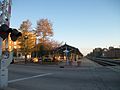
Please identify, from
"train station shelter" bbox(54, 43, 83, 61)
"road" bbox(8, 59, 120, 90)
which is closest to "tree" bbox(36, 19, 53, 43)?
"train station shelter" bbox(54, 43, 83, 61)

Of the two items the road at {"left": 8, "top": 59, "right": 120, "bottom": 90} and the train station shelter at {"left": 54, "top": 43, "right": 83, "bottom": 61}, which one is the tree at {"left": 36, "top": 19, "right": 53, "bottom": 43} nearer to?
the train station shelter at {"left": 54, "top": 43, "right": 83, "bottom": 61}

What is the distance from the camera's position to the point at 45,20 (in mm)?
62344

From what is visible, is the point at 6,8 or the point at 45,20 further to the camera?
the point at 45,20

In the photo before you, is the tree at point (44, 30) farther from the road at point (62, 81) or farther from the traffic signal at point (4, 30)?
the traffic signal at point (4, 30)

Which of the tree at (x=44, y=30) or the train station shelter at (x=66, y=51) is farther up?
the tree at (x=44, y=30)

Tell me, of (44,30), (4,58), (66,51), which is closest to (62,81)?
(4,58)

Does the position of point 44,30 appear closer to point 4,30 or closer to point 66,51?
point 66,51

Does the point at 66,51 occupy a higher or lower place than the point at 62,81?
higher

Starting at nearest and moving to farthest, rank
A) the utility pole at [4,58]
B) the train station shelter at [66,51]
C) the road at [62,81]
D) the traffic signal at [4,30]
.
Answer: the traffic signal at [4,30]
the utility pole at [4,58]
the road at [62,81]
the train station shelter at [66,51]

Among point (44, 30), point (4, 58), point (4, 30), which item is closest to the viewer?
point (4, 30)

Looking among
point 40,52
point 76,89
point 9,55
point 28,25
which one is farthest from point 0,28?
point 40,52

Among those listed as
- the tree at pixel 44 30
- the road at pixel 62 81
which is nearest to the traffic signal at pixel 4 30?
the road at pixel 62 81

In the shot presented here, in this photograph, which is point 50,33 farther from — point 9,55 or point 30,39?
point 9,55

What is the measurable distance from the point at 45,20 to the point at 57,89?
52.1m
